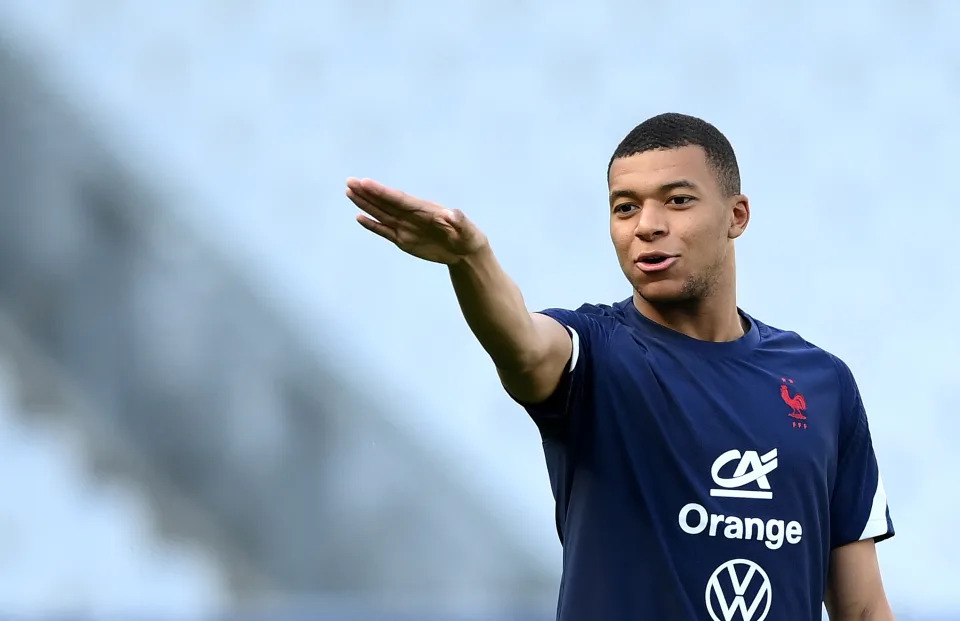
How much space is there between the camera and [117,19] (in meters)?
5.91

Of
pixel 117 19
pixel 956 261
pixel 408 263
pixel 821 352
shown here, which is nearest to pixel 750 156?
pixel 956 261

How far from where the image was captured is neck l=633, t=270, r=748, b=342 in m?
1.88

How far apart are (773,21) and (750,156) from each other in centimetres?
75

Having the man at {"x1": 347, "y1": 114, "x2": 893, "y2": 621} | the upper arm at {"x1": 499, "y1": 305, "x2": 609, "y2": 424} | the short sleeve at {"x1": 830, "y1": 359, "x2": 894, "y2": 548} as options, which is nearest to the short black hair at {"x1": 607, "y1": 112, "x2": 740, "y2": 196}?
the man at {"x1": 347, "y1": 114, "x2": 893, "y2": 621}

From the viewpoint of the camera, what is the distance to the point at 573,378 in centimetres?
171

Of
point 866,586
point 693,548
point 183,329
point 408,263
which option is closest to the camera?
point 693,548

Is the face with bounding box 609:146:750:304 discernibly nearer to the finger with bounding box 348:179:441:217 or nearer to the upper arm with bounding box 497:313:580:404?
the upper arm with bounding box 497:313:580:404

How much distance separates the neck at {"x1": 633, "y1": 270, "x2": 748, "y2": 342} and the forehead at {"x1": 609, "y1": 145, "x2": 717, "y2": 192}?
162mm

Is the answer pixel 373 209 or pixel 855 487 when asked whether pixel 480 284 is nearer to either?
pixel 373 209

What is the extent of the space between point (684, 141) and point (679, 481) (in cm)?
48

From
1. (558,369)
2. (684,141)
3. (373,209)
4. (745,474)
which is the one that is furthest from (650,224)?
(373,209)

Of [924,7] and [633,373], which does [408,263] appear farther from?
[633,373]

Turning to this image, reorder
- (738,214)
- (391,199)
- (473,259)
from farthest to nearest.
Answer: (738,214) → (473,259) → (391,199)

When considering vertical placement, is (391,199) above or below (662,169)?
below
